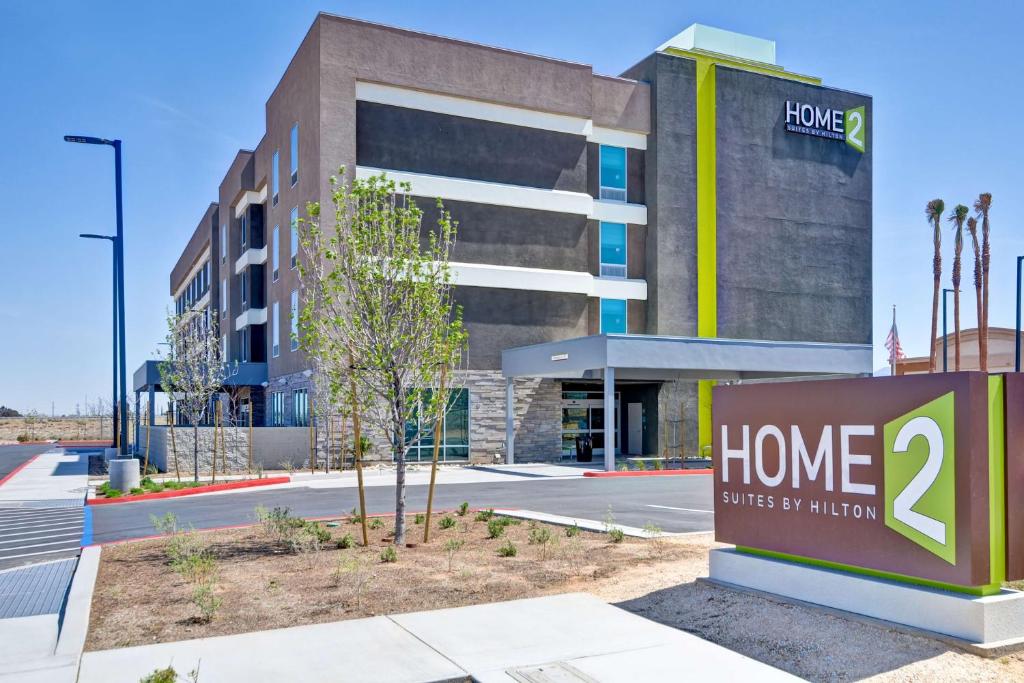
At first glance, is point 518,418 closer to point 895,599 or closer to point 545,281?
point 545,281

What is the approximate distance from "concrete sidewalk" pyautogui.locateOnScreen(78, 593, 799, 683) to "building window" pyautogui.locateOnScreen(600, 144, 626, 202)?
30.9m

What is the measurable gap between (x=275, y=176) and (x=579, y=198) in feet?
46.1

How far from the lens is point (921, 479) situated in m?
7.29

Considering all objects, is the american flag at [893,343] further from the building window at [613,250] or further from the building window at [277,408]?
the building window at [277,408]

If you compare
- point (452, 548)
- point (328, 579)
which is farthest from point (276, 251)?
point (328, 579)

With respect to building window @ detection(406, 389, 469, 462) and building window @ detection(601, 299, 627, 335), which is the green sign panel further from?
building window @ detection(601, 299, 627, 335)

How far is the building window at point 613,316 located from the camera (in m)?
36.6

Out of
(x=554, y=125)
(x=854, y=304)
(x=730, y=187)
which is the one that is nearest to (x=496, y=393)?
(x=554, y=125)

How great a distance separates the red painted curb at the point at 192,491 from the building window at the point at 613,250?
17035 millimetres

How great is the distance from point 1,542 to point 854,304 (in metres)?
37.3

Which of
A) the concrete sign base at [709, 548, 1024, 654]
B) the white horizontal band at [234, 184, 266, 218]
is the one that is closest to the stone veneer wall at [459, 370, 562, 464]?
the white horizontal band at [234, 184, 266, 218]

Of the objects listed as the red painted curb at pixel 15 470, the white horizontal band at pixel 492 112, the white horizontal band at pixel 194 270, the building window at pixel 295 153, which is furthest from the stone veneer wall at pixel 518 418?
the white horizontal band at pixel 194 270

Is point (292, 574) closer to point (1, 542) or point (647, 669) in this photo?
point (647, 669)

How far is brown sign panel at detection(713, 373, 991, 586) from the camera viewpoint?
A: 702 cm
